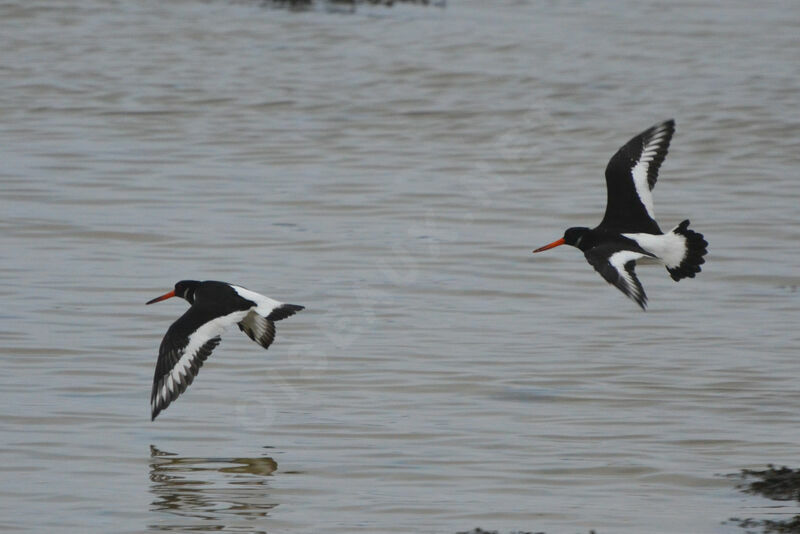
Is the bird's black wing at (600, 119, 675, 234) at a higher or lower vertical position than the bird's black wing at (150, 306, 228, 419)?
higher

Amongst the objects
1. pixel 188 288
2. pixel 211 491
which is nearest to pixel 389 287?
pixel 188 288

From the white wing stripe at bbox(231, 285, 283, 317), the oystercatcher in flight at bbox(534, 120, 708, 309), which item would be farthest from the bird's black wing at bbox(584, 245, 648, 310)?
the white wing stripe at bbox(231, 285, 283, 317)

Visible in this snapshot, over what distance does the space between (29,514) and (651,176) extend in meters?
4.43

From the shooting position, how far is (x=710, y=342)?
9.36 m

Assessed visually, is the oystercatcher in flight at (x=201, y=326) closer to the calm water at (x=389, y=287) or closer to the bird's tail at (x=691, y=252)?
the calm water at (x=389, y=287)

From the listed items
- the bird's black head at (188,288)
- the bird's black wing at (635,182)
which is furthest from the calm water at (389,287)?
the bird's black wing at (635,182)

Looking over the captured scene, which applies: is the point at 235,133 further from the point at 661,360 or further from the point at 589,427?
the point at 589,427

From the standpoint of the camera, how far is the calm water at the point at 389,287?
6.80 m

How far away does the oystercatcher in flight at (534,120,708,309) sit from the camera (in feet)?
25.0

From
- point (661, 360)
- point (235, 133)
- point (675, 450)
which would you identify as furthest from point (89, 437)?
point (235, 133)

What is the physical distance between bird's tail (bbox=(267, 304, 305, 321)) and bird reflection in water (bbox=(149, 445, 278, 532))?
936mm

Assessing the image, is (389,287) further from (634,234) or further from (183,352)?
(183,352)

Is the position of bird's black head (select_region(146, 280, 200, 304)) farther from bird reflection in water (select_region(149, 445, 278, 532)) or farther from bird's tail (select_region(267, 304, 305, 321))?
bird reflection in water (select_region(149, 445, 278, 532))

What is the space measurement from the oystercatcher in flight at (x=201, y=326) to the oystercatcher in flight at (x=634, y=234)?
1.73m
